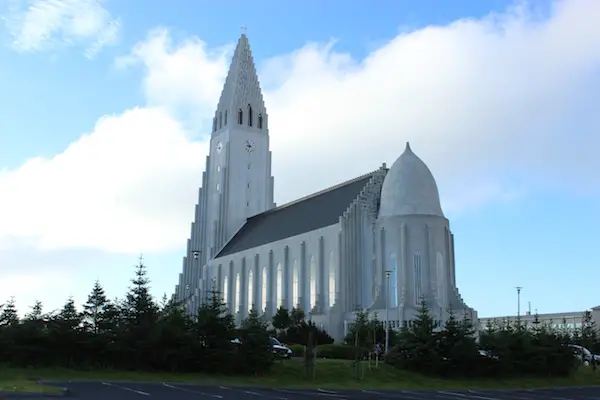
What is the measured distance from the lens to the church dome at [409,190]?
6125 centimetres

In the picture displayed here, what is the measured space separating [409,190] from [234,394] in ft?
129

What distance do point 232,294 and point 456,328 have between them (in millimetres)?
48057

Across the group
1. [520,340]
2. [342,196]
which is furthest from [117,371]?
[342,196]

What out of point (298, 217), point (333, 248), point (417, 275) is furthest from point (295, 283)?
point (417, 275)

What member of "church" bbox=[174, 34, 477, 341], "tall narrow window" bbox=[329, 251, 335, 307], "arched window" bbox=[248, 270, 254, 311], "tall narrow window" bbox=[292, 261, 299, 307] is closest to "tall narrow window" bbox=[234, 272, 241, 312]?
"church" bbox=[174, 34, 477, 341]

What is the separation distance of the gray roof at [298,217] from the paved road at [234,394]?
36765 millimetres

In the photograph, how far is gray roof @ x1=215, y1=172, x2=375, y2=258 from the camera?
224 feet

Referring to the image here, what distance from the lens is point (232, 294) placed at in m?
82.0

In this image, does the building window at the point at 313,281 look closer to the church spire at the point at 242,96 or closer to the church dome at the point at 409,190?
the church dome at the point at 409,190

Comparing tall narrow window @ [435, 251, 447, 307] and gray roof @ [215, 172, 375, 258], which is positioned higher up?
gray roof @ [215, 172, 375, 258]

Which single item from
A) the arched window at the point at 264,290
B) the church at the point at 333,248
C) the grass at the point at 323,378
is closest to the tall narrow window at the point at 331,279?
the church at the point at 333,248

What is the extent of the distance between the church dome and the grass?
24.7 m

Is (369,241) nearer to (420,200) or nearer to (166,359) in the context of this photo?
(420,200)

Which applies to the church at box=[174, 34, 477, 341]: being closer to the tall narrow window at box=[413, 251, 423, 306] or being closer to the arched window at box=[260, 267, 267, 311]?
the tall narrow window at box=[413, 251, 423, 306]
